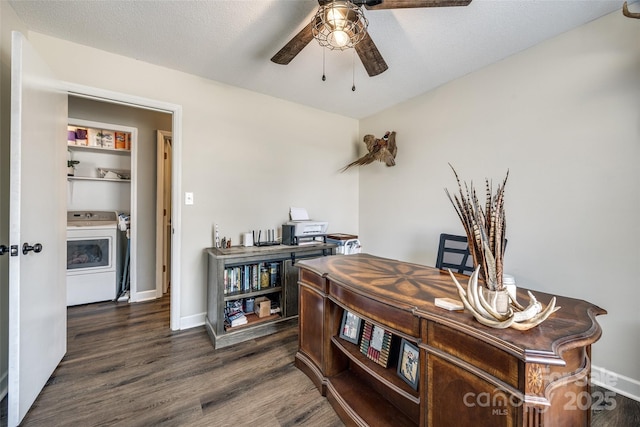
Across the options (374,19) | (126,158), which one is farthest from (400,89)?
(126,158)

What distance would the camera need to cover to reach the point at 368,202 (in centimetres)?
362

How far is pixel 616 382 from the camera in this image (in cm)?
169

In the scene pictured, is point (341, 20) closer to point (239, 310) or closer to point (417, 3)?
point (417, 3)

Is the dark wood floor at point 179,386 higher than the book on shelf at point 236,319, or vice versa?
the book on shelf at point 236,319

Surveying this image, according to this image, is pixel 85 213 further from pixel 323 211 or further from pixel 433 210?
pixel 433 210

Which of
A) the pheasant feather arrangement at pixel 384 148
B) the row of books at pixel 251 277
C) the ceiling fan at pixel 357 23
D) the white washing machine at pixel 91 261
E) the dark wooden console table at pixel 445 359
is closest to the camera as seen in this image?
the dark wooden console table at pixel 445 359

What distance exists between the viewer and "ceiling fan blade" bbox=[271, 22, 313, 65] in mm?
1567

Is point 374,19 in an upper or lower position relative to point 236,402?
upper

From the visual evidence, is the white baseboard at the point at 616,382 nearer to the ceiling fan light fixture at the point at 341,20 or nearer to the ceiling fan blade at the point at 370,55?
the ceiling fan blade at the point at 370,55

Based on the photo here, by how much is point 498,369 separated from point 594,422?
1.40m

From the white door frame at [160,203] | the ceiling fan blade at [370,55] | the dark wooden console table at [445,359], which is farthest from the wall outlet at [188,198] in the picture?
the ceiling fan blade at [370,55]

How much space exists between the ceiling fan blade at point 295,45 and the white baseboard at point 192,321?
2469 millimetres

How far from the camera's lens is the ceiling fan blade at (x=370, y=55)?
1.61 metres

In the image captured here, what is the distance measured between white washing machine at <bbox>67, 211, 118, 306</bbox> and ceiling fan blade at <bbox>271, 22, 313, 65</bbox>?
118 inches
